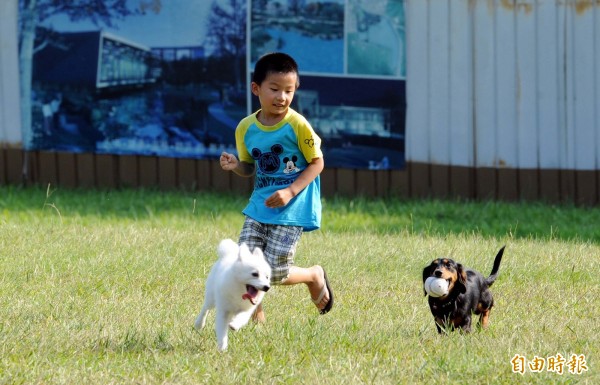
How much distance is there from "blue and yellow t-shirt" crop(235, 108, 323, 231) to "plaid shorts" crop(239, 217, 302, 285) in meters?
0.06

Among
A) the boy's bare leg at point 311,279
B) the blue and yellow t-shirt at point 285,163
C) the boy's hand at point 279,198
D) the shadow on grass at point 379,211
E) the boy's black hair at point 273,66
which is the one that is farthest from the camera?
the shadow on grass at point 379,211

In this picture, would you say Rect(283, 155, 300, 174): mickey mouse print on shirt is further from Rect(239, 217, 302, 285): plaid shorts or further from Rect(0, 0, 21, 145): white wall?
Rect(0, 0, 21, 145): white wall

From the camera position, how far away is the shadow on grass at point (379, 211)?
1104 cm

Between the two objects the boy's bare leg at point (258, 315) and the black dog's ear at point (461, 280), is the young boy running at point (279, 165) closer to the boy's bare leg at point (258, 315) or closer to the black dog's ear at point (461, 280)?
the boy's bare leg at point (258, 315)

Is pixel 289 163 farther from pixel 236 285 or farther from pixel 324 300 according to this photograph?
pixel 236 285

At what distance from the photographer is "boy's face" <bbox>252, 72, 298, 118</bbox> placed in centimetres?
655

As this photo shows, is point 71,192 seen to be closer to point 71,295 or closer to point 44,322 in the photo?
point 71,295

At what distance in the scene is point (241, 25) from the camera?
12.9m

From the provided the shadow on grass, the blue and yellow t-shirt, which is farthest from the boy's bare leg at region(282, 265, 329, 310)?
the shadow on grass

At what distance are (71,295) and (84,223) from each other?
Answer: 360 cm

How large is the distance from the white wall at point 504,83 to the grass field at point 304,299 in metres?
0.75

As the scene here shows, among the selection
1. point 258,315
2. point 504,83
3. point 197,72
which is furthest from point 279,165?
point 197,72

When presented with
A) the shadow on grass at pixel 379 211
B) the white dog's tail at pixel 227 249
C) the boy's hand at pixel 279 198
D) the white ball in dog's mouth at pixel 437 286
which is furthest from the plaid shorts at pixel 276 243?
the shadow on grass at pixel 379 211

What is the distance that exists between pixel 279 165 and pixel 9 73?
303 inches
